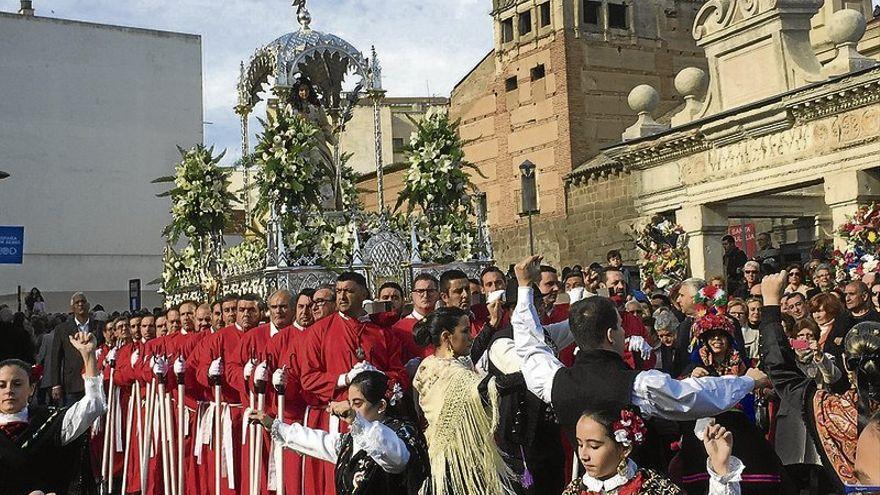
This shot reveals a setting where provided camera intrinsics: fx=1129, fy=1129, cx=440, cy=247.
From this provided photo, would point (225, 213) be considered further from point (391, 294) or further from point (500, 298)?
point (500, 298)

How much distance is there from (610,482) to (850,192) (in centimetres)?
1334

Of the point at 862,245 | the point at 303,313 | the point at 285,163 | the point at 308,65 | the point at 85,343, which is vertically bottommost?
the point at 85,343

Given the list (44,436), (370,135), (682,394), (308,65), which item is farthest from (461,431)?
(370,135)

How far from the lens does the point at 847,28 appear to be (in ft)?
56.1

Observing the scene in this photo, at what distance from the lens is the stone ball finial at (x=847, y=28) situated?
1711cm

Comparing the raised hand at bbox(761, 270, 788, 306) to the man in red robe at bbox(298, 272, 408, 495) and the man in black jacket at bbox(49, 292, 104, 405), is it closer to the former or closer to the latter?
the man in red robe at bbox(298, 272, 408, 495)

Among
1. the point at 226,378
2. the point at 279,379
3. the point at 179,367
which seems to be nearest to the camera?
the point at 279,379

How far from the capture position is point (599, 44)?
36.3 metres

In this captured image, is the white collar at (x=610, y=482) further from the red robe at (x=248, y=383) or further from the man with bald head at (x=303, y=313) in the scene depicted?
the red robe at (x=248, y=383)

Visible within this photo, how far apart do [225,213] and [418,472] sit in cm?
1164

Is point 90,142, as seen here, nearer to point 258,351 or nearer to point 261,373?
point 258,351

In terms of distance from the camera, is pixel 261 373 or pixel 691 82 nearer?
pixel 261 373

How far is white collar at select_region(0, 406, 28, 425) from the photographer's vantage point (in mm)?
6082

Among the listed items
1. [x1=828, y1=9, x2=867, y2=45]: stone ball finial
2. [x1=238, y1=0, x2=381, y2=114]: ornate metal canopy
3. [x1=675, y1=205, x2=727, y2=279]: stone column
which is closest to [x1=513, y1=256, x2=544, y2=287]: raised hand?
[x1=238, y1=0, x2=381, y2=114]: ornate metal canopy
